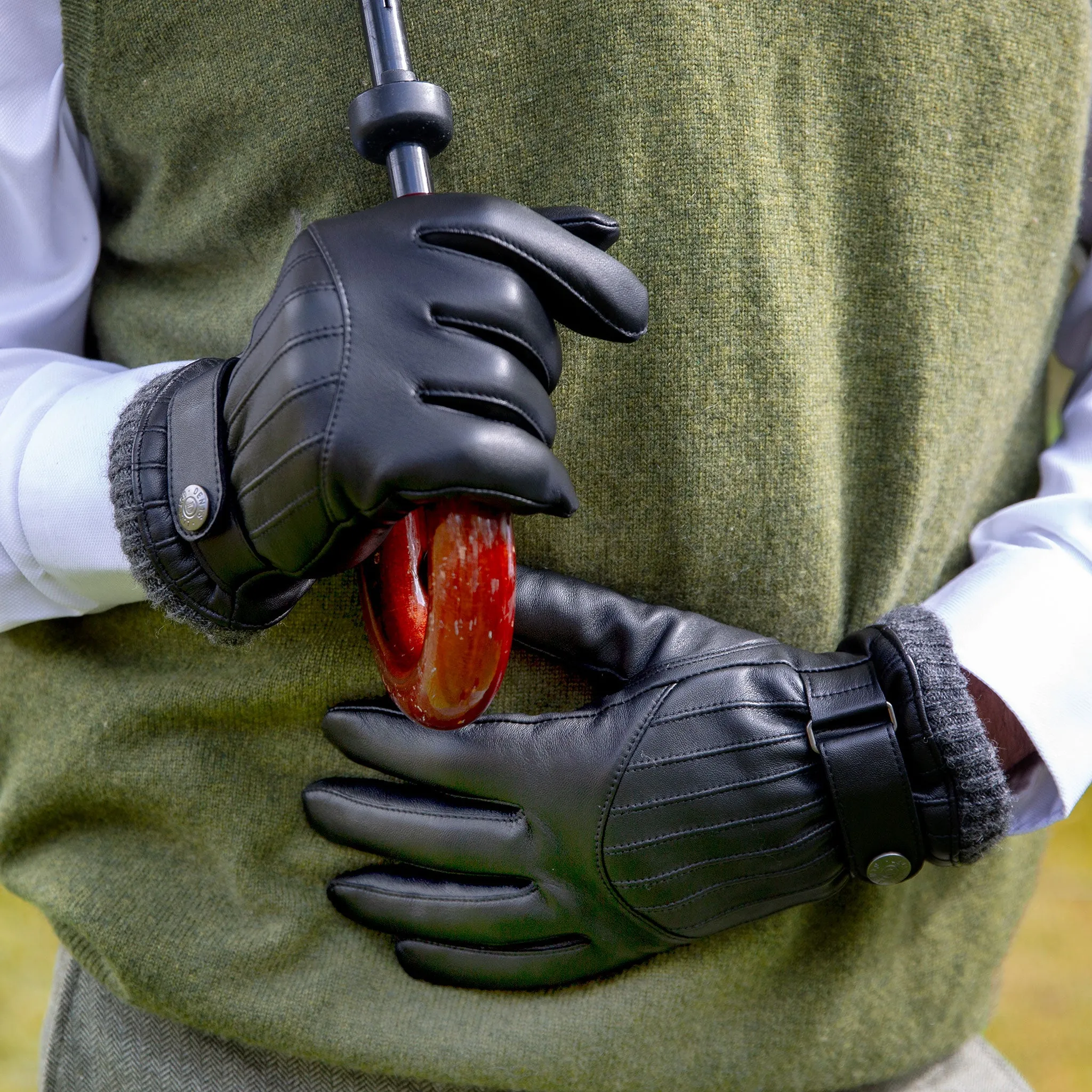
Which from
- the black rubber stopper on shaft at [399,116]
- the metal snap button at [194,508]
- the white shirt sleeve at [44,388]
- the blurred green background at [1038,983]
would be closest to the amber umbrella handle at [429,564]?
the black rubber stopper on shaft at [399,116]

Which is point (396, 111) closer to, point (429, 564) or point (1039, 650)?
point (429, 564)

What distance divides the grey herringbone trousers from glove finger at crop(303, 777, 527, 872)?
197 millimetres

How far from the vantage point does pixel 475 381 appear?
0.47 meters

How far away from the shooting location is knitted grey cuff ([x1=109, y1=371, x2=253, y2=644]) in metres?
0.58

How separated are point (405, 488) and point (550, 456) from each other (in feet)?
0.24

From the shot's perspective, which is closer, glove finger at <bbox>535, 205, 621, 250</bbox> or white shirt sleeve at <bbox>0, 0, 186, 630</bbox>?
glove finger at <bbox>535, 205, 621, 250</bbox>

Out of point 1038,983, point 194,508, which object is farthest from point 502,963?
point 1038,983

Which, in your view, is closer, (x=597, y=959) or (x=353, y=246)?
(x=353, y=246)

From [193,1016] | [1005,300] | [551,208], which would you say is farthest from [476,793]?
[1005,300]

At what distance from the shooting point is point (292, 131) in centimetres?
64

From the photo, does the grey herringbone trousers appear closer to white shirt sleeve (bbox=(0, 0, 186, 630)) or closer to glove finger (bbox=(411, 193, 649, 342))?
white shirt sleeve (bbox=(0, 0, 186, 630))

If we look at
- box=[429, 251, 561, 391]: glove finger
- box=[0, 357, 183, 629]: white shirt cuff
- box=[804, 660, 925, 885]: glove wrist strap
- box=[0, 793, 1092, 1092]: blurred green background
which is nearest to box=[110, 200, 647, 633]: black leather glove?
box=[429, 251, 561, 391]: glove finger

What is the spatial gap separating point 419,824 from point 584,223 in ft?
1.41

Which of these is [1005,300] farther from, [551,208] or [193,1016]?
[193,1016]
